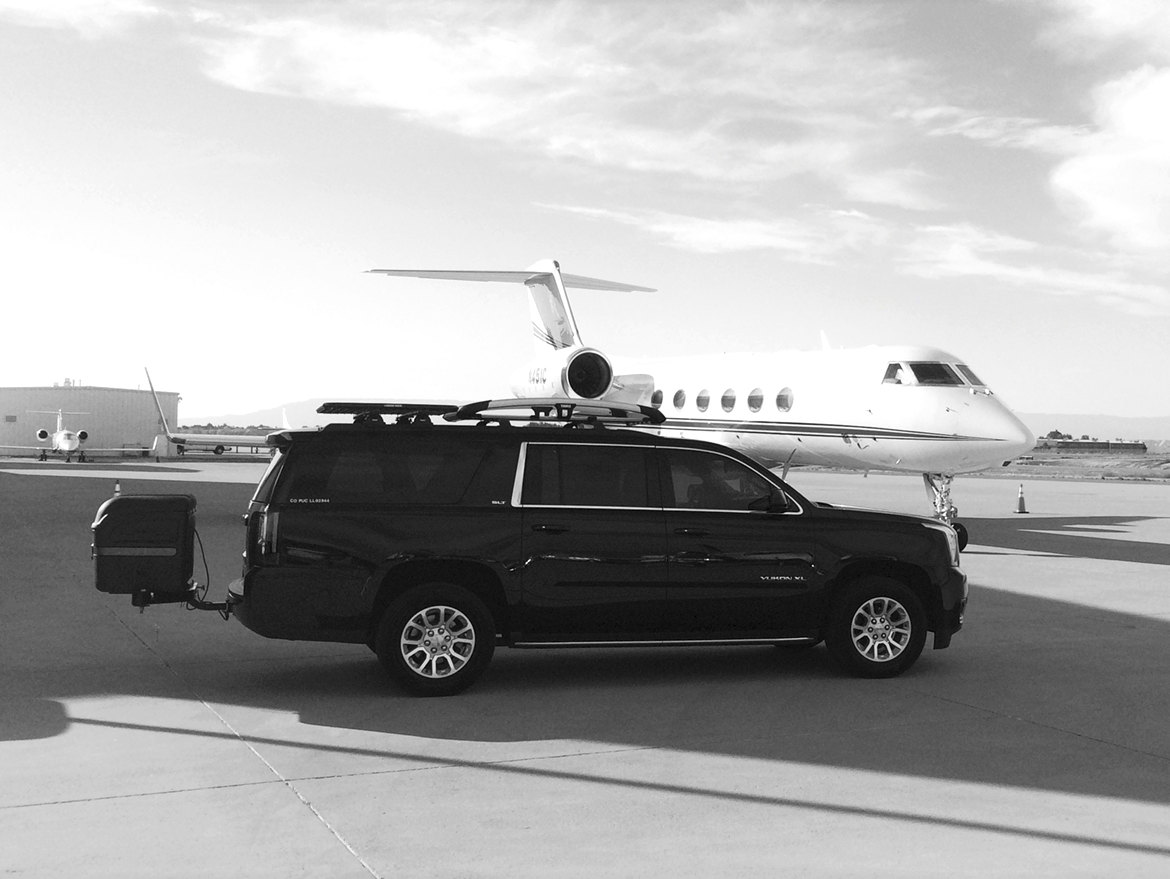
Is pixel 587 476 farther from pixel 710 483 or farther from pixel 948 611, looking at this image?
pixel 948 611

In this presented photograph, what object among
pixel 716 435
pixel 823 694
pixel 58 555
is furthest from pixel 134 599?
pixel 716 435

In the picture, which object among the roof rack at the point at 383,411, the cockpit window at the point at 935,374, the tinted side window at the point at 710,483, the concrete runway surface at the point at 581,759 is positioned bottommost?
the concrete runway surface at the point at 581,759

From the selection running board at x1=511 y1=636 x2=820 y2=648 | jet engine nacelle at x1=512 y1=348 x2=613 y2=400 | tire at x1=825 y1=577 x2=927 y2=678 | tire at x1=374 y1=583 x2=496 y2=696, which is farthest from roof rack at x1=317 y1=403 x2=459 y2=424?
jet engine nacelle at x1=512 y1=348 x2=613 y2=400

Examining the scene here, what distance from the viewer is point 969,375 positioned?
18203 mm

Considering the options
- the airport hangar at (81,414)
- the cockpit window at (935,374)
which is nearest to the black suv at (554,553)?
the cockpit window at (935,374)

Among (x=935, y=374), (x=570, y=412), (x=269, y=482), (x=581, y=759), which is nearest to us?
(x=581, y=759)

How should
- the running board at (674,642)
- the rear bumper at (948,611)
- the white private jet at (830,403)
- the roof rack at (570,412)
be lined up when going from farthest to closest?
the white private jet at (830,403), the roof rack at (570,412), the rear bumper at (948,611), the running board at (674,642)

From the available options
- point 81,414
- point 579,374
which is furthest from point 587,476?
point 81,414

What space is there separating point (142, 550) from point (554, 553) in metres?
2.66

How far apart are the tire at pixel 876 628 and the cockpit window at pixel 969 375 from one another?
10534 mm

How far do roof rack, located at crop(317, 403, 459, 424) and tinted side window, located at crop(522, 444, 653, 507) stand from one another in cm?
93

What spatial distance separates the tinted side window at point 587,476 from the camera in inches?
314

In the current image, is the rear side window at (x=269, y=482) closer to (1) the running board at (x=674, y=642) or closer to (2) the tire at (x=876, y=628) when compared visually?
(1) the running board at (x=674, y=642)

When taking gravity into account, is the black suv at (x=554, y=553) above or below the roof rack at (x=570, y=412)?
below
